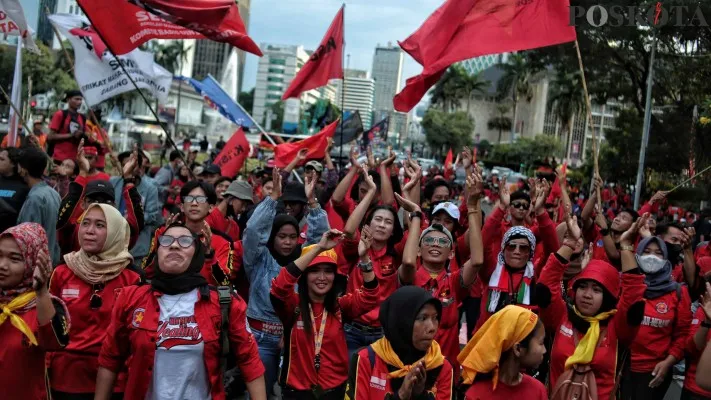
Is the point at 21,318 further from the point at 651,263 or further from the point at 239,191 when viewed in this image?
the point at 651,263

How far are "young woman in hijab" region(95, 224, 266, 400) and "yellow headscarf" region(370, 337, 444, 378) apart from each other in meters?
0.62

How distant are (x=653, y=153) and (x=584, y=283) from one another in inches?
698

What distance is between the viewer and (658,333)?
5758 mm

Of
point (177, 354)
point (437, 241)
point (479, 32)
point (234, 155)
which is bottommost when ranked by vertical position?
point (177, 354)

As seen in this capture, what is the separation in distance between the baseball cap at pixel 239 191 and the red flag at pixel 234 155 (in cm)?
550

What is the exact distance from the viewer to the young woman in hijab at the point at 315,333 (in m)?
4.71

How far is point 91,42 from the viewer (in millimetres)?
10398

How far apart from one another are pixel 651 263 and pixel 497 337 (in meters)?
2.70

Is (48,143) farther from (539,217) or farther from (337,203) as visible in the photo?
(539,217)

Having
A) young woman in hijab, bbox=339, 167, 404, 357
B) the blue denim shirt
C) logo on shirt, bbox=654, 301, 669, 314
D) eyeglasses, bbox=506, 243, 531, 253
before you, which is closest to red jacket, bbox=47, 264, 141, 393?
the blue denim shirt

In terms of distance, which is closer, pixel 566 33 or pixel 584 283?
pixel 584 283

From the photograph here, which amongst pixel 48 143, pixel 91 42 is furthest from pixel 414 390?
pixel 91 42

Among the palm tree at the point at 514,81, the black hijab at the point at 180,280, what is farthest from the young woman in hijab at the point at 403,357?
the palm tree at the point at 514,81

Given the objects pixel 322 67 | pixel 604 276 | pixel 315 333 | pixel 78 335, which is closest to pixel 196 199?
pixel 315 333
